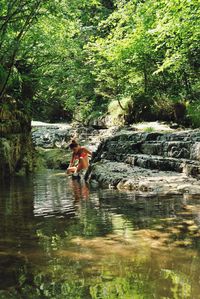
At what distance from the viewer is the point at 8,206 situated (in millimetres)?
7934

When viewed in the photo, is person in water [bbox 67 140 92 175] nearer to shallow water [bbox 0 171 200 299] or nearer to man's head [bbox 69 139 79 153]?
man's head [bbox 69 139 79 153]

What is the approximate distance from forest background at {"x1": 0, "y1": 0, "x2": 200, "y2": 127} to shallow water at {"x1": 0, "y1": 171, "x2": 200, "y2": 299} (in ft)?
20.3

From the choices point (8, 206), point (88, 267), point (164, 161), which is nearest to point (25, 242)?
point (88, 267)

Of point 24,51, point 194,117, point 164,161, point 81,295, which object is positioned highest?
point 24,51

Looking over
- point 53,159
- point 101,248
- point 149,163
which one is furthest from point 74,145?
point 101,248

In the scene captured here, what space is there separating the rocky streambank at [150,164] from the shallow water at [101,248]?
130 centimetres

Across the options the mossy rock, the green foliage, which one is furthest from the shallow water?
the green foliage

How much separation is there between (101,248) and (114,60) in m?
18.8

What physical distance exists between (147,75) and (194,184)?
15.2 meters

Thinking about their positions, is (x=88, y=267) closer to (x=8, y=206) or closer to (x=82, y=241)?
(x=82, y=241)

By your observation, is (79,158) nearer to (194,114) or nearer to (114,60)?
(194,114)

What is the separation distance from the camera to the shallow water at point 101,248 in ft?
11.3

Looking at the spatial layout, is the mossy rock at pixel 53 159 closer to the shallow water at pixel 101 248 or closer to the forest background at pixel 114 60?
the forest background at pixel 114 60

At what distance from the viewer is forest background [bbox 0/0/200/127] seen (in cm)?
1255
